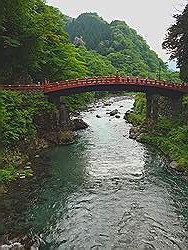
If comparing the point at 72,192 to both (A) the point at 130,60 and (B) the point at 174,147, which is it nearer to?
(B) the point at 174,147

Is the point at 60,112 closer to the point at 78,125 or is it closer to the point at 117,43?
the point at 78,125

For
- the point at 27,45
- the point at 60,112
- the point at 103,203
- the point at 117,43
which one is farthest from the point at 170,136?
the point at 117,43

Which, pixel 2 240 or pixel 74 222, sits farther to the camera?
pixel 74 222

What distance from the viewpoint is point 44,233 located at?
19281 mm

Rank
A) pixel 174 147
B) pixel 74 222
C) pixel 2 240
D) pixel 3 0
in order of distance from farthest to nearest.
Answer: pixel 3 0, pixel 174 147, pixel 74 222, pixel 2 240

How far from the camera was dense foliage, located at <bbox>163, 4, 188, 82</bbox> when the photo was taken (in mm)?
39219

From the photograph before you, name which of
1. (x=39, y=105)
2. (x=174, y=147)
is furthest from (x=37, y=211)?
(x=39, y=105)

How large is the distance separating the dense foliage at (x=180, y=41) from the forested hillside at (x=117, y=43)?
8382 cm

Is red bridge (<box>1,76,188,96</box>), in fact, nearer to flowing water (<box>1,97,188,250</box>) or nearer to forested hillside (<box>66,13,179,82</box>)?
flowing water (<box>1,97,188,250</box>)

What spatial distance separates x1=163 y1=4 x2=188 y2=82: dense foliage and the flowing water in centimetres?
1147

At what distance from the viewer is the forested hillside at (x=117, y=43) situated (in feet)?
452

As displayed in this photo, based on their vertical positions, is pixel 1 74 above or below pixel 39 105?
above

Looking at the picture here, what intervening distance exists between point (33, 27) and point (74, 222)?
3018 cm

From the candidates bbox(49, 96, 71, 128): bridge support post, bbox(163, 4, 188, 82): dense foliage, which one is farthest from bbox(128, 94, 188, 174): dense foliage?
bbox(49, 96, 71, 128): bridge support post
